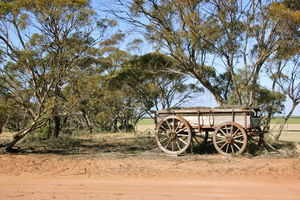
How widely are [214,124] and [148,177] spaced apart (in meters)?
3.33

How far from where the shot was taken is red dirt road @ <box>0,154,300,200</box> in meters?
5.75

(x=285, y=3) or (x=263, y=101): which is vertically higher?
(x=285, y=3)

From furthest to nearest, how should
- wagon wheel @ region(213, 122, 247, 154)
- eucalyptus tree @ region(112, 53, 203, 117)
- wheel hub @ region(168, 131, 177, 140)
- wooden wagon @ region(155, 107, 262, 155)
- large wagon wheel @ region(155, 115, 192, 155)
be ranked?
eucalyptus tree @ region(112, 53, 203, 117) → wheel hub @ region(168, 131, 177, 140) → large wagon wheel @ region(155, 115, 192, 155) → wooden wagon @ region(155, 107, 262, 155) → wagon wheel @ region(213, 122, 247, 154)

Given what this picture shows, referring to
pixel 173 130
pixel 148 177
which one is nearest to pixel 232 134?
pixel 173 130

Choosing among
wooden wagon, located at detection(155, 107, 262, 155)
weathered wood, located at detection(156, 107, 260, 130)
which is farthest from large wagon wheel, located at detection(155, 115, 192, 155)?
weathered wood, located at detection(156, 107, 260, 130)

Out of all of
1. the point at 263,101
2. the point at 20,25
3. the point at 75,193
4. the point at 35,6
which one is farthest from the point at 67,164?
the point at 263,101

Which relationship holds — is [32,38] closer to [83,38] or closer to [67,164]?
[83,38]

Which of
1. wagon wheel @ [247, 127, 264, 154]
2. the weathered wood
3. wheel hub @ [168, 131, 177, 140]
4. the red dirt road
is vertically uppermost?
the weathered wood

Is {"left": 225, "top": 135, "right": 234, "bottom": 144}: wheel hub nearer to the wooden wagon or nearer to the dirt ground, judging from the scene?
the wooden wagon

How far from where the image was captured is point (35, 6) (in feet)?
37.3

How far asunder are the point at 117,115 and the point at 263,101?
1320cm

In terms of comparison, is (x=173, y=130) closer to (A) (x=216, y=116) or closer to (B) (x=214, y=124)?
(B) (x=214, y=124)

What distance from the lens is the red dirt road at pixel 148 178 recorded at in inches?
227

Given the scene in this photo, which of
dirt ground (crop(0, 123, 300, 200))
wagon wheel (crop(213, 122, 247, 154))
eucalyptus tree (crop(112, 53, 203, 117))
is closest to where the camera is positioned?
dirt ground (crop(0, 123, 300, 200))
